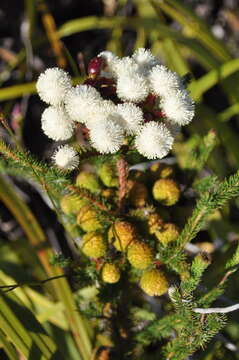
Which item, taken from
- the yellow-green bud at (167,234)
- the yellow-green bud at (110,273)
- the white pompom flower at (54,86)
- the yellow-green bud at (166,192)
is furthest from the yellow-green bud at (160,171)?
the white pompom flower at (54,86)

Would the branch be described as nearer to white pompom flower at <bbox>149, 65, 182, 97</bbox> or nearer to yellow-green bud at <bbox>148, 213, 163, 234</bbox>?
yellow-green bud at <bbox>148, 213, 163, 234</bbox>

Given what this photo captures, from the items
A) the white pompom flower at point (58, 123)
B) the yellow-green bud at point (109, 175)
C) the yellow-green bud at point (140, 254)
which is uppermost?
the white pompom flower at point (58, 123)

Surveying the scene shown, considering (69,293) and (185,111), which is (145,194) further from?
(69,293)

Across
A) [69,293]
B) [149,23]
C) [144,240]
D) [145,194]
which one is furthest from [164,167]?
[149,23]

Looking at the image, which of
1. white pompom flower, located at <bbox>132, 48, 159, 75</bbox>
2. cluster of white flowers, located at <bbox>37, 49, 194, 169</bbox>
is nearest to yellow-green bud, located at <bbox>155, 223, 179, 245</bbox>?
cluster of white flowers, located at <bbox>37, 49, 194, 169</bbox>

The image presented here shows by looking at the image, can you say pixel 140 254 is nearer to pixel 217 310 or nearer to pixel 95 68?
pixel 217 310

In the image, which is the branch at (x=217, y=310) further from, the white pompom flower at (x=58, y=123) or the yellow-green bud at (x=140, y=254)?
the white pompom flower at (x=58, y=123)
